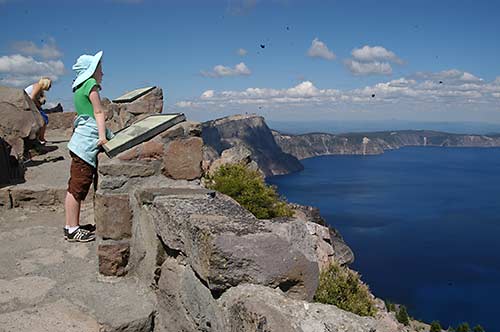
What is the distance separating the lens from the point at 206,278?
229 centimetres

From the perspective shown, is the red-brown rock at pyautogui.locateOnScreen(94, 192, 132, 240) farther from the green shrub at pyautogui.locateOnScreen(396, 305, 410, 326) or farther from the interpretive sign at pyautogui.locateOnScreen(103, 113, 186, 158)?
the green shrub at pyautogui.locateOnScreen(396, 305, 410, 326)

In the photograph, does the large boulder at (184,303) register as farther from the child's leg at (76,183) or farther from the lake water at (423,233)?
the lake water at (423,233)

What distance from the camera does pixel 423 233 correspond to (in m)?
77.6

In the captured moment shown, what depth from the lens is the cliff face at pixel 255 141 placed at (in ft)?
515

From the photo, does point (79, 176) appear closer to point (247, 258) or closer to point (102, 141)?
point (102, 141)

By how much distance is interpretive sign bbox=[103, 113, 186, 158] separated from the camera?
350 centimetres

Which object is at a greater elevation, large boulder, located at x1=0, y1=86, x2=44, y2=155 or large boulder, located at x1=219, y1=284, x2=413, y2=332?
large boulder, located at x1=0, y1=86, x2=44, y2=155

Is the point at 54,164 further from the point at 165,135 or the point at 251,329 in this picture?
the point at 251,329

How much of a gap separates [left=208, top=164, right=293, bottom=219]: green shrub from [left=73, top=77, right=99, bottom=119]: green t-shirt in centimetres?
832

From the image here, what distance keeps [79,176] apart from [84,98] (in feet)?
2.30

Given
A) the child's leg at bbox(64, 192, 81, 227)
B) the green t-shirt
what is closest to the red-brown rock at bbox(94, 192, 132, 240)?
the child's leg at bbox(64, 192, 81, 227)

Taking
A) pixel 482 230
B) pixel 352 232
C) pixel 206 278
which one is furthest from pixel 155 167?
pixel 482 230

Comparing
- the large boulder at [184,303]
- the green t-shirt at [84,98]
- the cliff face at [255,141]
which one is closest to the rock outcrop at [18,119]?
the green t-shirt at [84,98]

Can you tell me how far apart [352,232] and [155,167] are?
73478 millimetres
